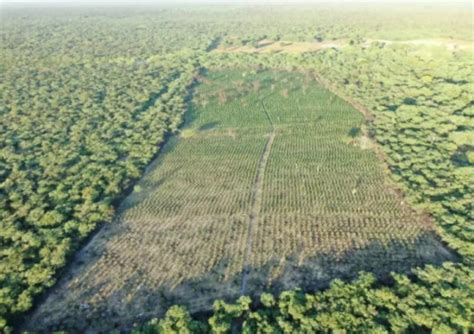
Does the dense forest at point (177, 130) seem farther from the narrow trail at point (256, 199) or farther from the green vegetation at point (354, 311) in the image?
the narrow trail at point (256, 199)

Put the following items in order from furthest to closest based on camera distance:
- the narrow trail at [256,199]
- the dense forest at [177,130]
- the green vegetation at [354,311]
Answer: the narrow trail at [256,199] < the dense forest at [177,130] < the green vegetation at [354,311]

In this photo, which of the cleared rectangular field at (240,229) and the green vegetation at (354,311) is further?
the cleared rectangular field at (240,229)

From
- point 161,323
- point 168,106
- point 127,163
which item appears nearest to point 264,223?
point 161,323

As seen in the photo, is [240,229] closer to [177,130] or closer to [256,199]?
[256,199]

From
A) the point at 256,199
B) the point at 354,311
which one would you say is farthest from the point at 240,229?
the point at 354,311

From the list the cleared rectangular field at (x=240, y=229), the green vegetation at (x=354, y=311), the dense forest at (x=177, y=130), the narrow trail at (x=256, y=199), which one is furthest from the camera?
the narrow trail at (x=256, y=199)

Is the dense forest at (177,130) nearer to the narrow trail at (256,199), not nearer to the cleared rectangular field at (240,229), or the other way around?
the cleared rectangular field at (240,229)

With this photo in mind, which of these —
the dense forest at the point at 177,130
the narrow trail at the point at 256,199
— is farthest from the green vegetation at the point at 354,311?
the narrow trail at the point at 256,199
